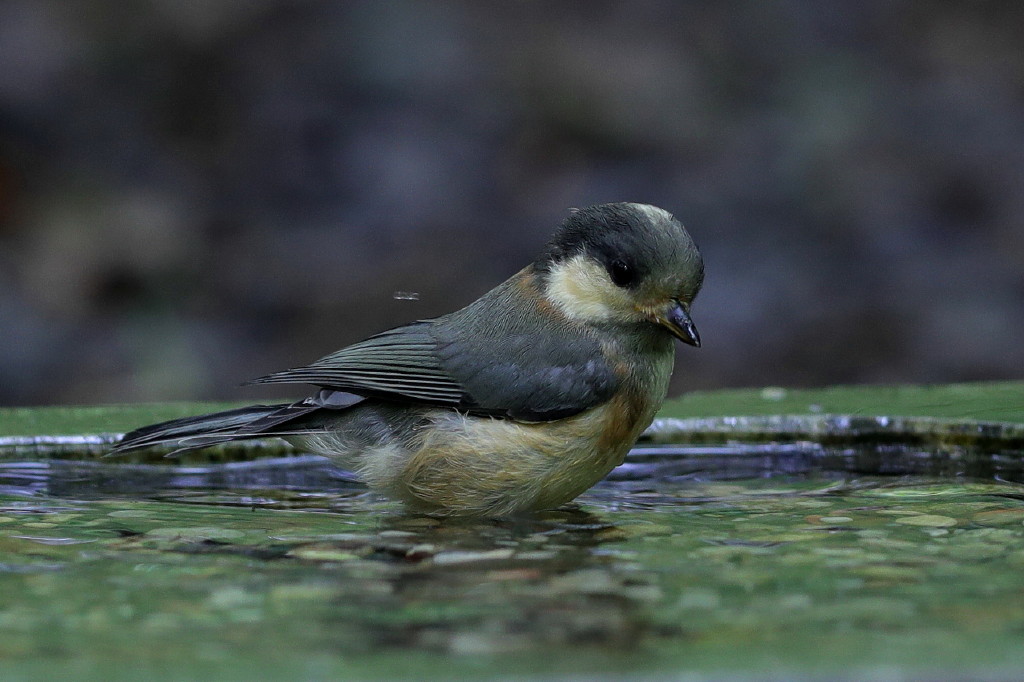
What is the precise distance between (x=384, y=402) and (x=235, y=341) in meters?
3.88

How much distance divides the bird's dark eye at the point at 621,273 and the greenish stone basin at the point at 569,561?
51cm

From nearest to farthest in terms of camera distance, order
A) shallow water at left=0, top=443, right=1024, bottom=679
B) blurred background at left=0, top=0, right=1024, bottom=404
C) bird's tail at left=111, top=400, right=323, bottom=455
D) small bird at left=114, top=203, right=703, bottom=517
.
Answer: shallow water at left=0, top=443, right=1024, bottom=679, small bird at left=114, top=203, right=703, bottom=517, bird's tail at left=111, top=400, right=323, bottom=455, blurred background at left=0, top=0, right=1024, bottom=404

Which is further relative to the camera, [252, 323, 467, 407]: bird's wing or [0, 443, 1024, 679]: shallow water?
[252, 323, 467, 407]: bird's wing

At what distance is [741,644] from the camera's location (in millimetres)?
1675

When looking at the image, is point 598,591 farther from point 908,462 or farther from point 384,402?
point 908,462

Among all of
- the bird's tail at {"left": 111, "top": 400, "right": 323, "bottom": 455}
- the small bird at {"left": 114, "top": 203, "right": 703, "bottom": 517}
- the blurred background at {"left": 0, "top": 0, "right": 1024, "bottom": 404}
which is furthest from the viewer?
the blurred background at {"left": 0, "top": 0, "right": 1024, "bottom": 404}

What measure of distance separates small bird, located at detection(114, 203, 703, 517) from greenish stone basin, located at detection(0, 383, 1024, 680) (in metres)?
0.12

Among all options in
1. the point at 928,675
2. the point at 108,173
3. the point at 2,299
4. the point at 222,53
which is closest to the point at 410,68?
the point at 222,53

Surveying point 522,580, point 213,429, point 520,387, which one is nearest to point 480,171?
point 213,429

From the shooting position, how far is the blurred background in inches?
277

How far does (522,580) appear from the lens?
85.1 inches

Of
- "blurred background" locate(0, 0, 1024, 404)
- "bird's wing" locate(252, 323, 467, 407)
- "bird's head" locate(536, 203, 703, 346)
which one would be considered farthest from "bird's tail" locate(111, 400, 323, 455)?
"blurred background" locate(0, 0, 1024, 404)

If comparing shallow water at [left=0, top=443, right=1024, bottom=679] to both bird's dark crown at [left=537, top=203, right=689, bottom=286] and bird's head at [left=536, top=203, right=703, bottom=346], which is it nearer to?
bird's head at [left=536, top=203, right=703, bottom=346]

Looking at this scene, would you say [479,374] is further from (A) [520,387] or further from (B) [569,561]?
(B) [569,561]
